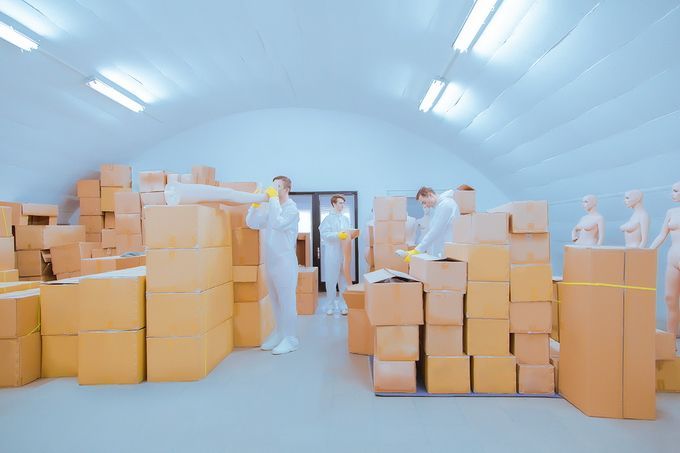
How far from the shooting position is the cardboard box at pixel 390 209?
472 cm

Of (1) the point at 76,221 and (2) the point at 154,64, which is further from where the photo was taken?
(1) the point at 76,221

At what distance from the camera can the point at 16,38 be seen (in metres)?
3.24

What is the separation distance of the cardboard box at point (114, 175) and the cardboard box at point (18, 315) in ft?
13.1

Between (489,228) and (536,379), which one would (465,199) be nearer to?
(489,228)

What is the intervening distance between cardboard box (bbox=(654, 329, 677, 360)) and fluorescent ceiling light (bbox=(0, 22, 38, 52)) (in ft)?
17.2

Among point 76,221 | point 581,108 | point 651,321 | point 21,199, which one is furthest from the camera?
point 76,221

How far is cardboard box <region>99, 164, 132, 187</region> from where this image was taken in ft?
20.2

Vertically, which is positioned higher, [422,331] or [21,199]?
[21,199]

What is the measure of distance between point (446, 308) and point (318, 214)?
4.70 m

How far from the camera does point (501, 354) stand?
7.77 feet

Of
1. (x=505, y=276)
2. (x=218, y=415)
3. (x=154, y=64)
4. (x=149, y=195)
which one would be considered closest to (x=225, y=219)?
(x=218, y=415)

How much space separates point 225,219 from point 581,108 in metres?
3.46

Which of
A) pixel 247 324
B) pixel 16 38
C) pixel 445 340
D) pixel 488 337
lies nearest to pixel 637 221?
pixel 488 337

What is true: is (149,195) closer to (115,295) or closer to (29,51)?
(29,51)
